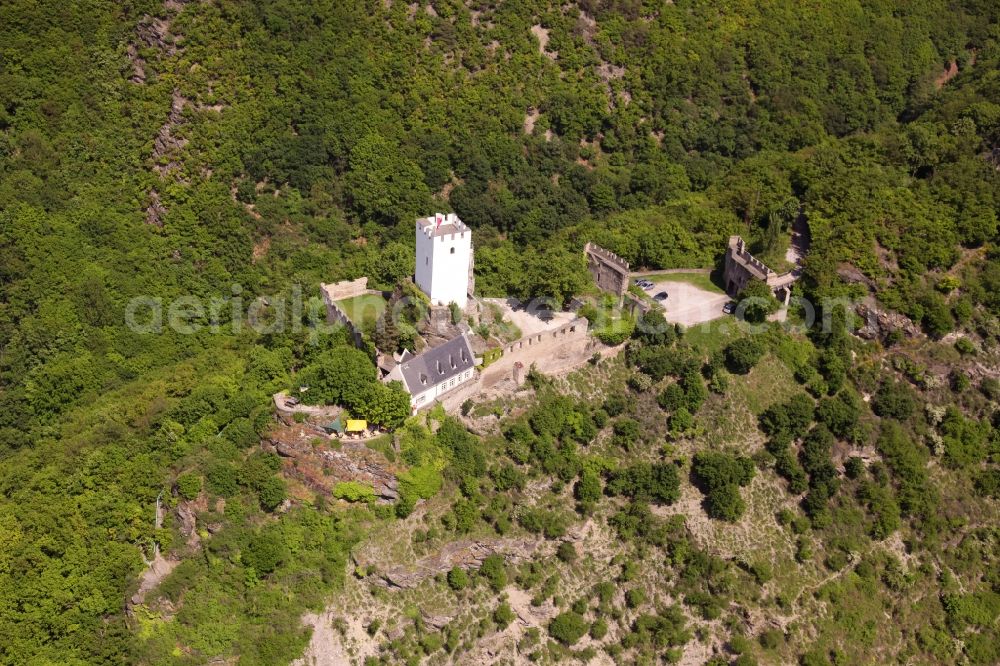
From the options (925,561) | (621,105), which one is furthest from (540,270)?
(621,105)

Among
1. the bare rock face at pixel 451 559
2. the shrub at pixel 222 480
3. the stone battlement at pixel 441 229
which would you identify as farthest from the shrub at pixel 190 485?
the stone battlement at pixel 441 229

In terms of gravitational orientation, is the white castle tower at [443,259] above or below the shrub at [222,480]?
above

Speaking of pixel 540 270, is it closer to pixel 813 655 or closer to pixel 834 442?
pixel 834 442

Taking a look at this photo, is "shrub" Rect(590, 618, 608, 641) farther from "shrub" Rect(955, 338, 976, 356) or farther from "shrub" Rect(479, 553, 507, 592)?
"shrub" Rect(955, 338, 976, 356)

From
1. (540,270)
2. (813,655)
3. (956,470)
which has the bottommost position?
(813,655)

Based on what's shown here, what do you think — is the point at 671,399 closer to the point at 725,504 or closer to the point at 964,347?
the point at 725,504

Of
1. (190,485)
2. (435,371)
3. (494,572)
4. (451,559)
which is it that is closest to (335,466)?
(435,371)

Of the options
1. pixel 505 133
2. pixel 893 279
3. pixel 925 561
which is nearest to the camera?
pixel 925 561

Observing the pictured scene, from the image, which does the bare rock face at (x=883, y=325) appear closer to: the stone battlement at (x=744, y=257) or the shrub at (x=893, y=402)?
the shrub at (x=893, y=402)
